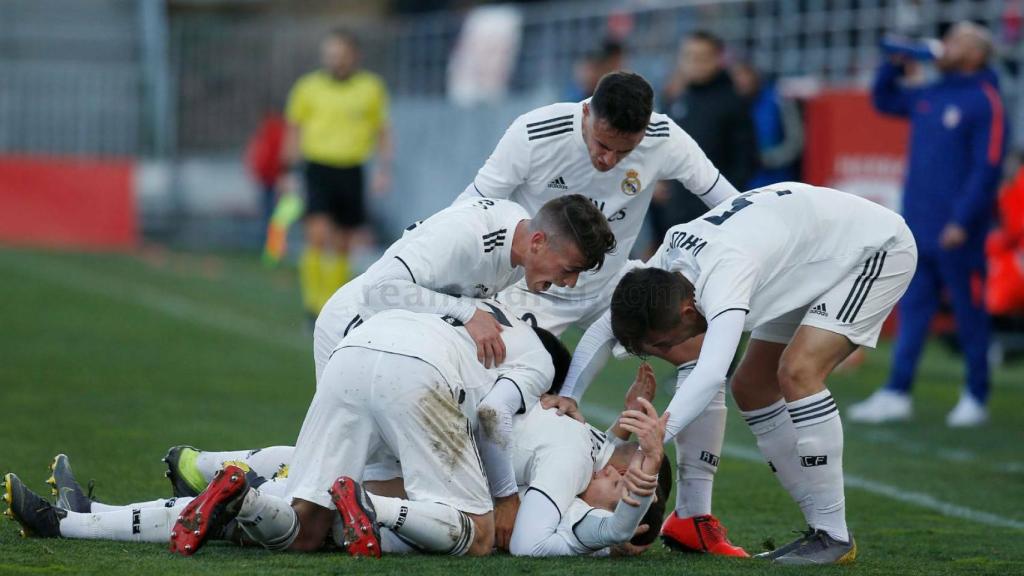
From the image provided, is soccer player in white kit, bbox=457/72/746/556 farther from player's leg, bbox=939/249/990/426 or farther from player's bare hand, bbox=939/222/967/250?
player's leg, bbox=939/249/990/426

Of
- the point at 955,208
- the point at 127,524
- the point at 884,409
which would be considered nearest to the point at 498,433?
the point at 127,524

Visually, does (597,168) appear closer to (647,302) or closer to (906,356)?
(647,302)

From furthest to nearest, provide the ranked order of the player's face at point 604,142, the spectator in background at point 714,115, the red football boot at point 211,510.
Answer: the spectator in background at point 714,115
the player's face at point 604,142
the red football boot at point 211,510

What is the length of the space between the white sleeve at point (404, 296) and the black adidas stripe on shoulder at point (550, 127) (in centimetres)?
127

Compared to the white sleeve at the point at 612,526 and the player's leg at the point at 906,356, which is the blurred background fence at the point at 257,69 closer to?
the player's leg at the point at 906,356

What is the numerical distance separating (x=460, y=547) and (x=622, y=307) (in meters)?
1.02

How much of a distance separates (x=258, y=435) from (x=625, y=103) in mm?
3107

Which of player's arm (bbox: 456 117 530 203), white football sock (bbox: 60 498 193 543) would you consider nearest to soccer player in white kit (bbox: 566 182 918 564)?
player's arm (bbox: 456 117 530 203)

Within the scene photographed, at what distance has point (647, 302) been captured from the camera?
213 inches

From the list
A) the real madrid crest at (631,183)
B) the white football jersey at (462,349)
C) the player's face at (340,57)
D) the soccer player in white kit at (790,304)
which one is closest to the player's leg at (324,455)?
the white football jersey at (462,349)

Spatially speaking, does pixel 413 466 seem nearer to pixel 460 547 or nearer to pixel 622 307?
pixel 460 547

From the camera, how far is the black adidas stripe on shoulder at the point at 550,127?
6812mm

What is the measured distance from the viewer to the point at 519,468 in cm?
573

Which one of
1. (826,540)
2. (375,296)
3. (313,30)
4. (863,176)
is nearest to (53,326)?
(863,176)
